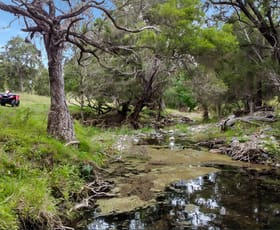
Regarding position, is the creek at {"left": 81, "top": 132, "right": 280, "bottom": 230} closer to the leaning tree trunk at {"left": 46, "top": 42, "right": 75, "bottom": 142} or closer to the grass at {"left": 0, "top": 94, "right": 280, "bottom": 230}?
the grass at {"left": 0, "top": 94, "right": 280, "bottom": 230}

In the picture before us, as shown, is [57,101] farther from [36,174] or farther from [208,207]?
[208,207]

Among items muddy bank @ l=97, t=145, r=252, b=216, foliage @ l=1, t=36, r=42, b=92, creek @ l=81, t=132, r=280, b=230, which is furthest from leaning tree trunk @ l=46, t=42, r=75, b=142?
foliage @ l=1, t=36, r=42, b=92

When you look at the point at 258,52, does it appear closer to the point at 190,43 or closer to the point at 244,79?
the point at 244,79

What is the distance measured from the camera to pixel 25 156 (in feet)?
23.9

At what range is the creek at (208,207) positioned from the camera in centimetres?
575

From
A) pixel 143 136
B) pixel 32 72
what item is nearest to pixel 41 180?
pixel 143 136

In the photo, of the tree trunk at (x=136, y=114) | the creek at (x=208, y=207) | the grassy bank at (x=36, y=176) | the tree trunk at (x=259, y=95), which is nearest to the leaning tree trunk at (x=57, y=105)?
the grassy bank at (x=36, y=176)

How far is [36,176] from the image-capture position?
660 cm

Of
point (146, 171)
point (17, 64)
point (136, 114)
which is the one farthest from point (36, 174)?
point (17, 64)

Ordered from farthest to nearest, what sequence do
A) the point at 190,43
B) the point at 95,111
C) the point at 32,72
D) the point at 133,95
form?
the point at 32,72
the point at 95,111
the point at 133,95
the point at 190,43

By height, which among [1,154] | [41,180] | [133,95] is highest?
[133,95]

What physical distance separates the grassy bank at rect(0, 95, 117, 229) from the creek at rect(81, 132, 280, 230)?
0.78 metres

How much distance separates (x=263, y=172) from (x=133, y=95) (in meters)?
15.1

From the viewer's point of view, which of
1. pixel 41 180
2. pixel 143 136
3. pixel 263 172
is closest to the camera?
pixel 41 180
